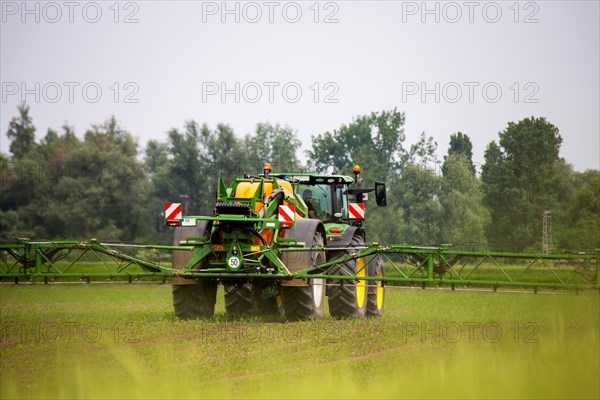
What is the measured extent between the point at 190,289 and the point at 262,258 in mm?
1527

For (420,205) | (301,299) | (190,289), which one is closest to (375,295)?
(301,299)

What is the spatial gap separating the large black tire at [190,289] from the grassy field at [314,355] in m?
0.34

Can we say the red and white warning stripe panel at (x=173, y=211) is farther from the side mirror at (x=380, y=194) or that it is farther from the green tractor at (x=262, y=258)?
the side mirror at (x=380, y=194)

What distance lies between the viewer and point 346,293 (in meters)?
17.2

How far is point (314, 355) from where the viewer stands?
12844mm

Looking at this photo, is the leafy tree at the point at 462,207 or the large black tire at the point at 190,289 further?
the leafy tree at the point at 462,207

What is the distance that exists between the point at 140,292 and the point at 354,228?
473 inches

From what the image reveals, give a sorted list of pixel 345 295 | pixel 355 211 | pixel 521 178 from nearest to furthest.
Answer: pixel 345 295, pixel 355 211, pixel 521 178

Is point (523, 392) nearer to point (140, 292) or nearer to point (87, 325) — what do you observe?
point (87, 325)

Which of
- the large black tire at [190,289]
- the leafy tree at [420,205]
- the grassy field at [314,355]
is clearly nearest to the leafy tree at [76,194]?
the leafy tree at [420,205]

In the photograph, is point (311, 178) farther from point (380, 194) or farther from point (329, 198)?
point (380, 194)

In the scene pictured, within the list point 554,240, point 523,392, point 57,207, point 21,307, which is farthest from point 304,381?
point 57,207

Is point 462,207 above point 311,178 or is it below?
below

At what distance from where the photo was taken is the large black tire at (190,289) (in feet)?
A: 53.1
